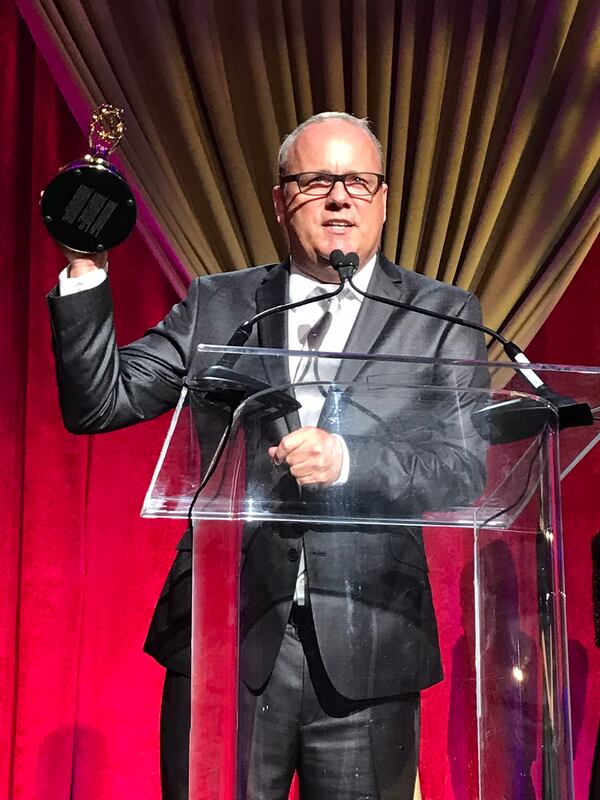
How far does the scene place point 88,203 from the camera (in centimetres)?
122

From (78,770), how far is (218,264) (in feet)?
3.79

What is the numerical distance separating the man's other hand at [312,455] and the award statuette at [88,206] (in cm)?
40

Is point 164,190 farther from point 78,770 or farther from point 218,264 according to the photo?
point 78,770

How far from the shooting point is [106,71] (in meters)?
2.43

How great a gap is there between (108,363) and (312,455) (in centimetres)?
49

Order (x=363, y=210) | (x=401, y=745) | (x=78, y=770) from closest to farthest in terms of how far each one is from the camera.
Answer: (x=401, y=745) → (x=363, y=210) → (x=78, y=770)

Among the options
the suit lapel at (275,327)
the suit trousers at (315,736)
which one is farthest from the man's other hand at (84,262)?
the suit trousers at (315,736)

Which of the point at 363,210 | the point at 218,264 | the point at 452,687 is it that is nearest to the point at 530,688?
the point at 452,687

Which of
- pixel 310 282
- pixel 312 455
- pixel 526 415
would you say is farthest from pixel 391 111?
pixel 312 455

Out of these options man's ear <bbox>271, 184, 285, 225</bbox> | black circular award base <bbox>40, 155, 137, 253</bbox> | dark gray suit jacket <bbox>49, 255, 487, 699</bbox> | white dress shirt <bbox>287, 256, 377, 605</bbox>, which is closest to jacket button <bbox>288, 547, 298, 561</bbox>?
dark gray suit jacket <bbox>49, 255, 487, 699</bbox>

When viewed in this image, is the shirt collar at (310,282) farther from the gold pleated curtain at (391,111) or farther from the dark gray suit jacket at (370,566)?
the gold pleated curtain at (391,111)

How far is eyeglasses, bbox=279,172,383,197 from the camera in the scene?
148 centimetres

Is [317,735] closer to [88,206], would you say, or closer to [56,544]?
[88,206]

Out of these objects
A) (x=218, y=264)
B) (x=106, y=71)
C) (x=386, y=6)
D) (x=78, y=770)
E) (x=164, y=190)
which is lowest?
(x=78, y=770)
